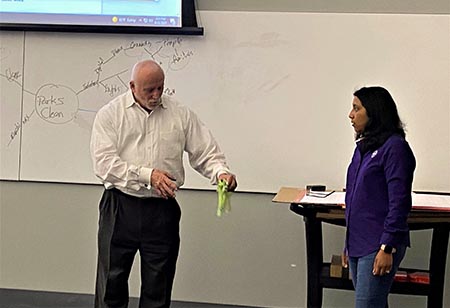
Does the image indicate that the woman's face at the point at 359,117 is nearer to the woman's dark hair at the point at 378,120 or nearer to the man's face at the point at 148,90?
the woman's dark hair at the point at 378,120

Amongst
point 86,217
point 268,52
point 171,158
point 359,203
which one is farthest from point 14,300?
point 359,203

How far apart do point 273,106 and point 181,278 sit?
1.13 metres

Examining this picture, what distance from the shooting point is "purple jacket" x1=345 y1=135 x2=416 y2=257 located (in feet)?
8.04

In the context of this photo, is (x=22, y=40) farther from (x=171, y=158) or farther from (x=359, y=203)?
(x=359, y=203)

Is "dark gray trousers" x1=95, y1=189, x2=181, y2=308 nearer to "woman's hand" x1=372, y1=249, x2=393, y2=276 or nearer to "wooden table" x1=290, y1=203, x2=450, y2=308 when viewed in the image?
"wooden table" x1=290, y1=203, x2=450, y2=308

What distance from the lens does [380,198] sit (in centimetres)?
253

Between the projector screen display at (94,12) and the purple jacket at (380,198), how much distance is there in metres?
1.62

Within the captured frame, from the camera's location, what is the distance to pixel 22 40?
13.2 ft

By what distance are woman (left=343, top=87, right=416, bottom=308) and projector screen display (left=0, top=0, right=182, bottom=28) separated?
5.09 feet

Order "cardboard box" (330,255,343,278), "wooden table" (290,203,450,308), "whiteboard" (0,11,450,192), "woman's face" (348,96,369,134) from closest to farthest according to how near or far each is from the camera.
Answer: "woman's face" (348,96,369,134)
"wooden table" (290,203,450,308)
"cardboard box" (330,255,343,278)
"whiteboard" (0,11,450,192)

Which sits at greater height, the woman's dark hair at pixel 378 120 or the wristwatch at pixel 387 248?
the woman's dark hair at pixel 378 120

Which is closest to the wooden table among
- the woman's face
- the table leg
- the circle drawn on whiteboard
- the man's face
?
the table leg

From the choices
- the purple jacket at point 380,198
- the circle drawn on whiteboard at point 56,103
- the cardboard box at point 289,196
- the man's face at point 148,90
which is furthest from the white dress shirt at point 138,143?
the circle drawn on whiteboard at point 56,103

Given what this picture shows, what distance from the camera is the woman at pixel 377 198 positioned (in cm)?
246
